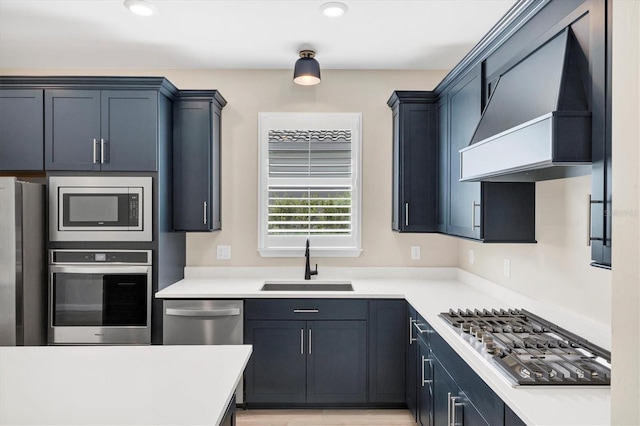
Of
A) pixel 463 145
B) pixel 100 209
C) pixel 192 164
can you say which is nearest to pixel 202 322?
pixel 100 209

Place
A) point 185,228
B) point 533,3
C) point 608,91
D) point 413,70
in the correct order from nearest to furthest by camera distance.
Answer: point 608,91, point 533,3, point 185,228, point 413,70

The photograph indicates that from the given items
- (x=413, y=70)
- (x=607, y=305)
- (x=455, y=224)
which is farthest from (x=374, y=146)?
(x=607, y=305)

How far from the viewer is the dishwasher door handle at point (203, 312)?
2.87 metres

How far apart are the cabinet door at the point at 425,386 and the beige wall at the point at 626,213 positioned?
189 cm

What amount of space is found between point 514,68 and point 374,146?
1.70m

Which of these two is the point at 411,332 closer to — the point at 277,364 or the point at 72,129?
the point at 277,364

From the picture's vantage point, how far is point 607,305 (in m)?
1.80

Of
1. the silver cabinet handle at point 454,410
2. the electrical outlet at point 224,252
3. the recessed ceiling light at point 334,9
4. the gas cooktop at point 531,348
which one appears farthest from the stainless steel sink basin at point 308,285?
the recessed ceiling light at point 334,9

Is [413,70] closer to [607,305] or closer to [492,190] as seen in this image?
[492,190]

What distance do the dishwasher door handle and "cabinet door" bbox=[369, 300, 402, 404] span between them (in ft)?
3.20

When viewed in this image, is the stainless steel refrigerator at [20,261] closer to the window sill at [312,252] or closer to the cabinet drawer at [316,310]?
the cabinet drawer at [316,310]

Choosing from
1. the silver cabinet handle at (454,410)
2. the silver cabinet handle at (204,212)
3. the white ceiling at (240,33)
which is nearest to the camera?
the silver cabinet handle at (454,410)

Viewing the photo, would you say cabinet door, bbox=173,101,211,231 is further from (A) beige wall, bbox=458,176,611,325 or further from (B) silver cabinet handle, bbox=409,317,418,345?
(A) beige wall, bbox=458,176,611,325

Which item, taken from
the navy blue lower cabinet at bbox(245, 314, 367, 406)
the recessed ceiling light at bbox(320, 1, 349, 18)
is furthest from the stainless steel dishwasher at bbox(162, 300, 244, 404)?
the recessed ceiling light at bbox(320, 1, 349, 18)
